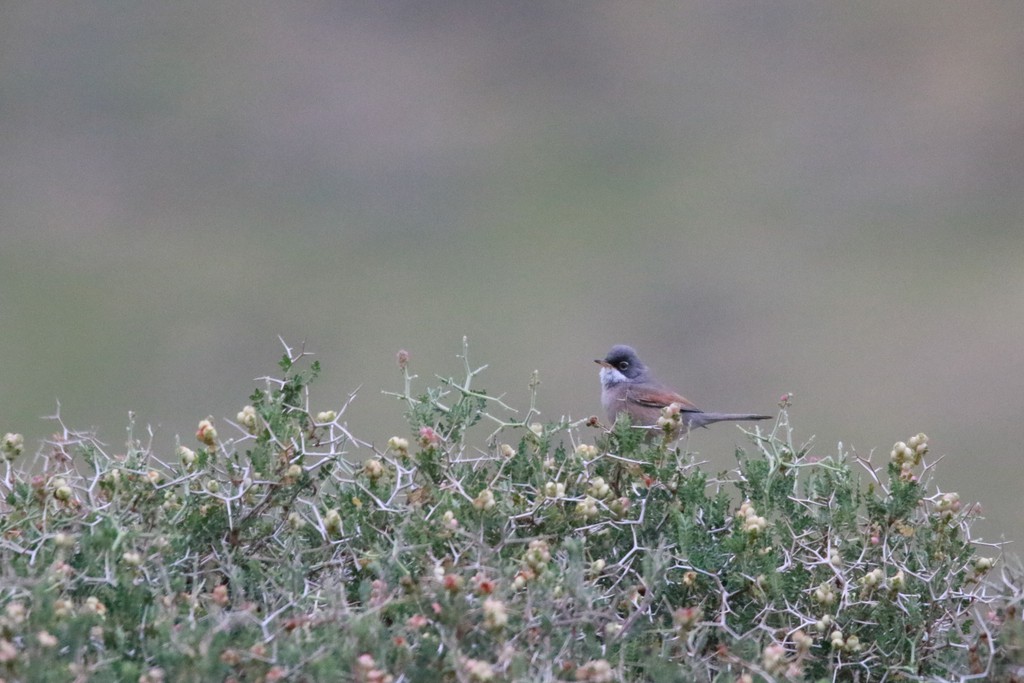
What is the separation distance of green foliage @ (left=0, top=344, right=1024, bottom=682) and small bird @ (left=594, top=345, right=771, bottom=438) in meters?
2.72

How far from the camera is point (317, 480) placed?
9.84ft

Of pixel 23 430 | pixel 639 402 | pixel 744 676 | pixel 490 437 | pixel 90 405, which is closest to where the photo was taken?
pixel 744 676

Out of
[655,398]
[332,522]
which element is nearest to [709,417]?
[655,398]

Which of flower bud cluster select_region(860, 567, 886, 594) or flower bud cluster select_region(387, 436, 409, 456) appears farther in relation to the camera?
flower bud cluster select_region(387, 436, 409, 456)

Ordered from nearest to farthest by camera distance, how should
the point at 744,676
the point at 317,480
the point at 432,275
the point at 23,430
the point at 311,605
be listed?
the point at 744,676
the point at 311,605
the point at 317,480
the point at 23,430
the point at 432,275

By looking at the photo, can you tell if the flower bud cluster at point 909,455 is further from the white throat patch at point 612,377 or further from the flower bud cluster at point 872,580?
the white throat patch at point 612,377

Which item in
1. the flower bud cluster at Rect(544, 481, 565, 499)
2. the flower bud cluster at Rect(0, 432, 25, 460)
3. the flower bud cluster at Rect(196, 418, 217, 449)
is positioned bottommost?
the flower bud cluster at Rect(544, 481, 565, 499)

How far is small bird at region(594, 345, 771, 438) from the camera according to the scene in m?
6.12

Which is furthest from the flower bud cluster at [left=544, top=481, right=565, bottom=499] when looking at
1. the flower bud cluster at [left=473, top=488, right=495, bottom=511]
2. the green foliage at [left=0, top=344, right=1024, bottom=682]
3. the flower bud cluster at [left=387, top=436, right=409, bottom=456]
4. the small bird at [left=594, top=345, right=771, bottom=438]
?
the small bird at [left=594, top=345, right=771, bottom=438]

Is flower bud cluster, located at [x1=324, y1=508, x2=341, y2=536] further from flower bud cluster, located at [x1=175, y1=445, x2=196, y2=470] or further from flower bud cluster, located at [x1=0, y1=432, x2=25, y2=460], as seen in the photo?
flower bud cluster, located at [x1=0, y1=432, x2=25, y2=460]

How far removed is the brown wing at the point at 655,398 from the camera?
619cm

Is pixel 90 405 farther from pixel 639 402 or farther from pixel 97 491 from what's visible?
pixel 97 491

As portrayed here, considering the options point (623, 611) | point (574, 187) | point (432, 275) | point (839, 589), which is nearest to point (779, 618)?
point (839, 589)

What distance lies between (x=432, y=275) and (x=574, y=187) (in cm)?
269
